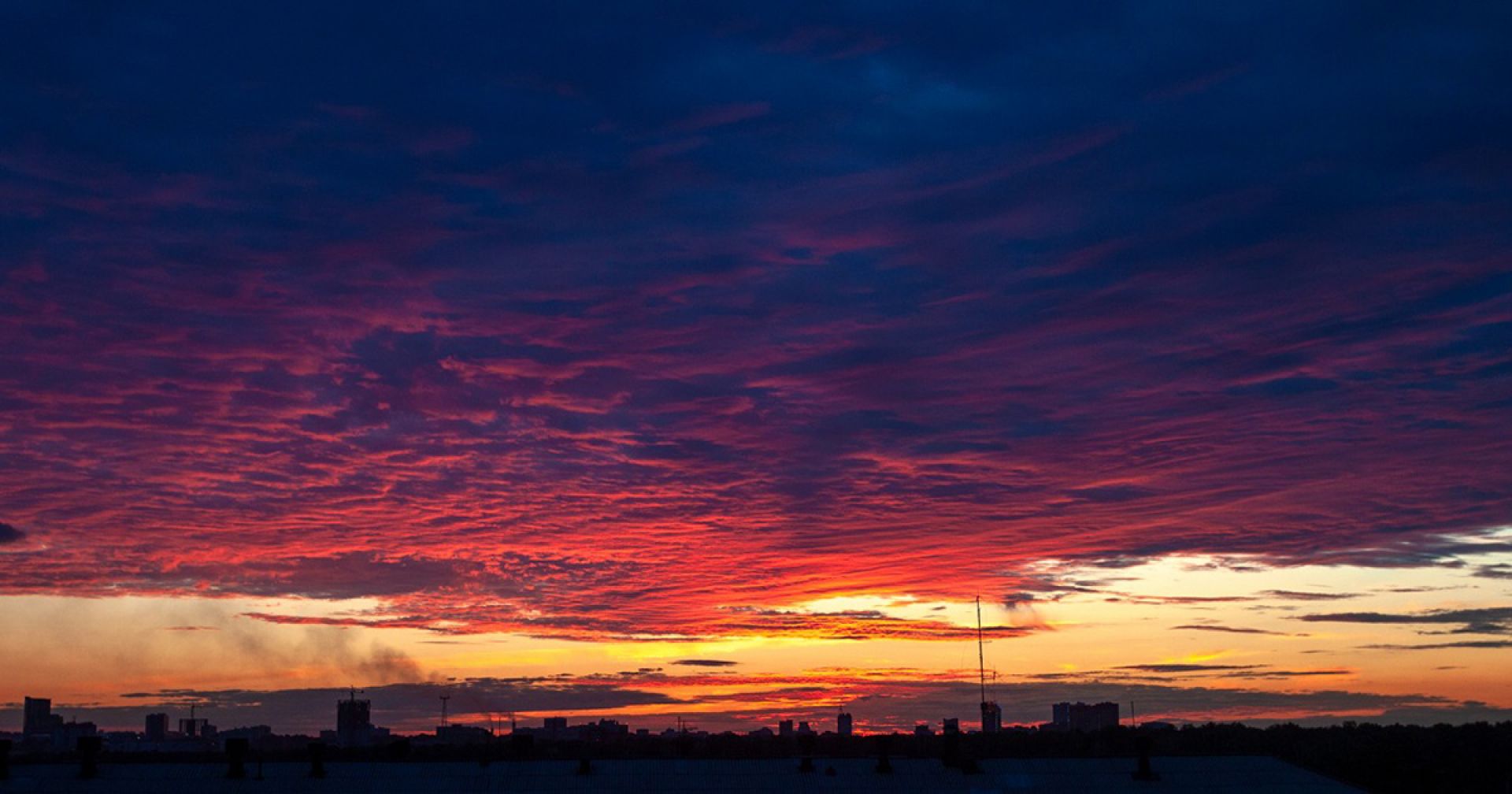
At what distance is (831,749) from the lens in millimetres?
129875

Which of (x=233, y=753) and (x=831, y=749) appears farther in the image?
(x=831, y=749)

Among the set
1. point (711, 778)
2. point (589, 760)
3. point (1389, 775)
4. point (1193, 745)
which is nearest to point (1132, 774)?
point (711, 778)

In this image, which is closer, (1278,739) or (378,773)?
(378,773)

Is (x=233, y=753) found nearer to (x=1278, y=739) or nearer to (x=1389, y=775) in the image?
(x=1389, y=775)

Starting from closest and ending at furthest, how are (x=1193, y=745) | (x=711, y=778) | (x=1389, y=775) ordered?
(x=711, y=778) → (x=1389, y=775) → (x=1193, y=745)

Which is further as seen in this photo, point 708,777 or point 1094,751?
point 1094,751

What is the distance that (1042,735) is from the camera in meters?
146

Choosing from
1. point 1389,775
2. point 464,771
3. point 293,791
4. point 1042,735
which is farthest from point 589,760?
point 1042,735

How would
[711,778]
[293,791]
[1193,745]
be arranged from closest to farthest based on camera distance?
[293,791]
[711,778]
[1193,745]

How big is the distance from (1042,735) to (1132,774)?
3428 inches

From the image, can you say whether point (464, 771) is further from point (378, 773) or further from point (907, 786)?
point (907, 786)

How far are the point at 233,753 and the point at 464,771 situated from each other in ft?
30.1

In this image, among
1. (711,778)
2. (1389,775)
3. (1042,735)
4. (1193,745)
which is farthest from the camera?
(1042,735)

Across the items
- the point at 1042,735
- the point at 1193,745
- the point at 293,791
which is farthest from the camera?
the point at 1042,735
